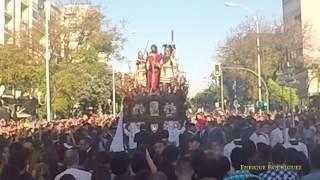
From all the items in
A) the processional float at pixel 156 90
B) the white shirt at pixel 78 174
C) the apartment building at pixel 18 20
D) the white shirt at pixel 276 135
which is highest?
the apartment building at pixel 18 20

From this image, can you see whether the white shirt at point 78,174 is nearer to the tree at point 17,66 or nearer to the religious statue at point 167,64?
the religious statue at point 167,64

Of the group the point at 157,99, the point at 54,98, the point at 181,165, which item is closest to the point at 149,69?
the point at 157,99

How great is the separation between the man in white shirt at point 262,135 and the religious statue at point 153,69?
11.4m

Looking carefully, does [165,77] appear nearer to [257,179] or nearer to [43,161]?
[43,161]

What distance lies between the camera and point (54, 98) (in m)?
55.5

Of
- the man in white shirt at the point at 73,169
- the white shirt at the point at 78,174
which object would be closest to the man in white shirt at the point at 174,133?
the man in white shirt at the point at 73,169

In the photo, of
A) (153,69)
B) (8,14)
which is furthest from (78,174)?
(8,14)

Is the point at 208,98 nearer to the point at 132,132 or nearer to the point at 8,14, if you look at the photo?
the point at 8,14

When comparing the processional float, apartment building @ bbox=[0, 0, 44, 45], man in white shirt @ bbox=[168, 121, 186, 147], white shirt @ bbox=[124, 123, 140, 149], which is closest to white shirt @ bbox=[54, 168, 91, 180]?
white shirt @ bbox=[124, 123, 140, 149]

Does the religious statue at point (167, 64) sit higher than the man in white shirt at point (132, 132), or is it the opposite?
the religious statue at point (167, 64)

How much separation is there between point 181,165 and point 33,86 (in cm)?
5399

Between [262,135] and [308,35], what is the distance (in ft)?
205

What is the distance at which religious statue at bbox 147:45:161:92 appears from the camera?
27.8 m

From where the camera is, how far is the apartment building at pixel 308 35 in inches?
3007
